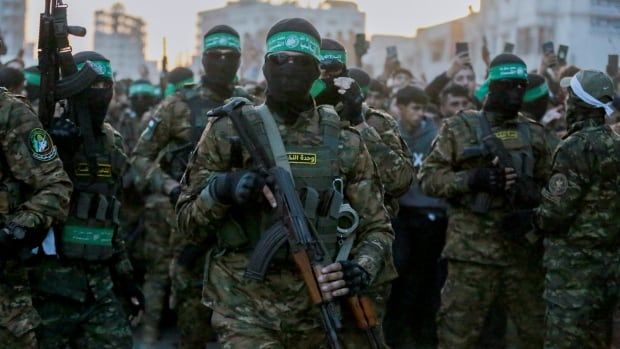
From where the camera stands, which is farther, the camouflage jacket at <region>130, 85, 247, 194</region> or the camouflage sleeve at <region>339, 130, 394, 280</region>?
the camouflage jacket at <region>130, 85, 247, 194</region>

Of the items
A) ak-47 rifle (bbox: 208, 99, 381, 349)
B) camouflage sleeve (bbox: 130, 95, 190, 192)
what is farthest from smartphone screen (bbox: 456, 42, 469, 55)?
ak-47 rifle (bbox: 208, 99, 381, 349)

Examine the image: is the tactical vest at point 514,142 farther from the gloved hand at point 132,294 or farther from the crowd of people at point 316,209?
the gloved hand at point 132,294

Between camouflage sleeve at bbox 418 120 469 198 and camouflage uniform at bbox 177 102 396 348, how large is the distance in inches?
82.5

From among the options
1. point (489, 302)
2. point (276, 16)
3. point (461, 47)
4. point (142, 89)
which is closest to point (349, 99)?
point (489, 302)

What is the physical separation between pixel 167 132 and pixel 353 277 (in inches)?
127

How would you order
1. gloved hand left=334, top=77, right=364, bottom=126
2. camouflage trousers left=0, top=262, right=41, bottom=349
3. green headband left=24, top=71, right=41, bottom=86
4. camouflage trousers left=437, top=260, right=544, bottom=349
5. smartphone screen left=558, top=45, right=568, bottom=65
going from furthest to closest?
smartphone screen left=558, top=45, right=568, bottom=65 → green headband left=24, top=71, right=41, bottom=86 → camouflage trousers left=437, top=260, right=544, bottom=349 → gloved hand left=334, top=77, right=364, bottom=126 → camouflage trousers left=0, top=262, right=41, bottom=349

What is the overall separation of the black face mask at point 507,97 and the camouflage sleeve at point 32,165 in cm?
308

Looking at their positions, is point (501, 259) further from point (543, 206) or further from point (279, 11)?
point (279, 11)

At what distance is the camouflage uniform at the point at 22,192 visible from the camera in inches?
168

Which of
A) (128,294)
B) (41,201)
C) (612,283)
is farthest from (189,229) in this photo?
(612,283)

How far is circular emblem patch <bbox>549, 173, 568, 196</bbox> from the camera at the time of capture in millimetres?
5434

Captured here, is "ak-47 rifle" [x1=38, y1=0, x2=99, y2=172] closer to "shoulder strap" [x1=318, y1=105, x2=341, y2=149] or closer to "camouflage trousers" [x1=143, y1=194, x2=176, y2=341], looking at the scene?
"shoulder strap" [x1=318, y1=105, x2=341, y2=149]

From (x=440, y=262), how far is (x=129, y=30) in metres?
35.8

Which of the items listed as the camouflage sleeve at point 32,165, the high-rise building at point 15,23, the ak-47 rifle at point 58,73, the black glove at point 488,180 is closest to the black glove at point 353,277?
the camouflage sleeve at point 32,165
